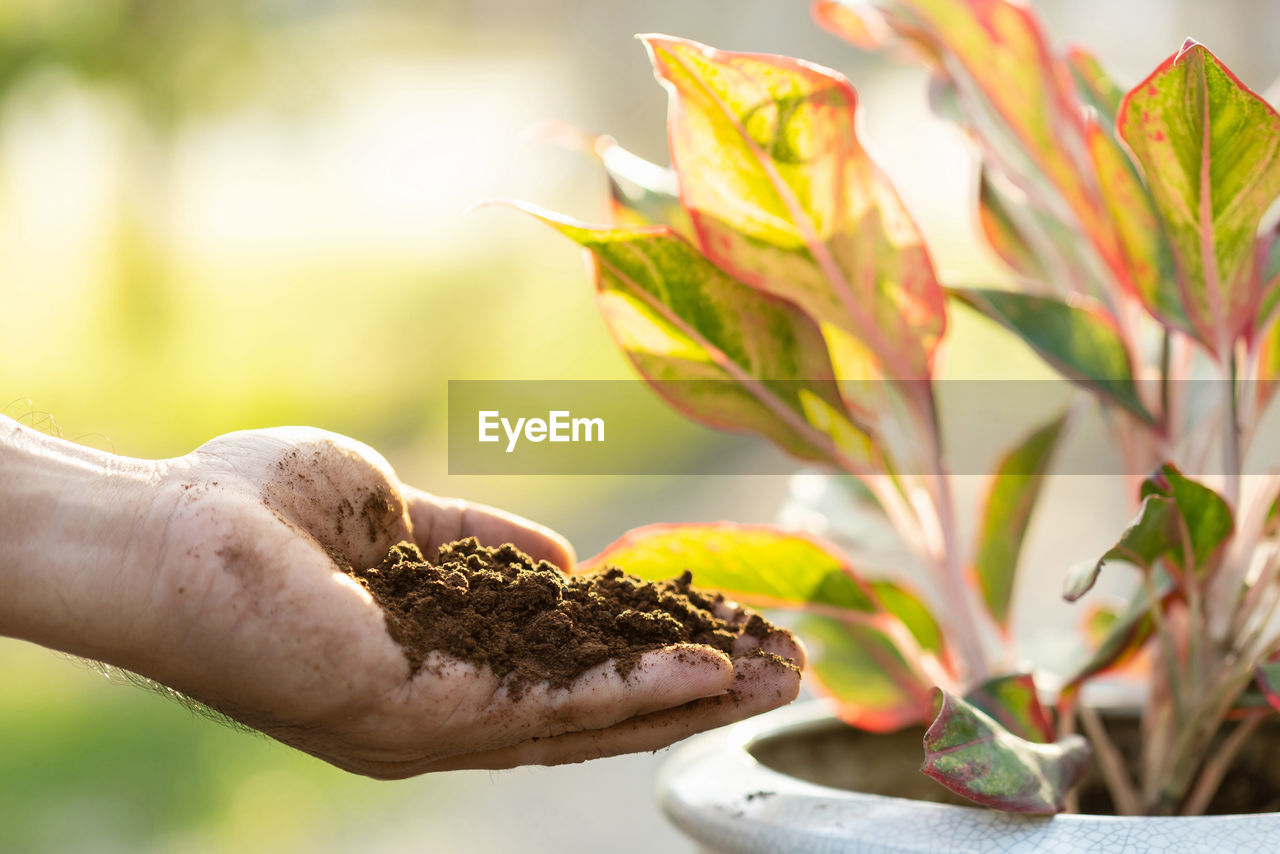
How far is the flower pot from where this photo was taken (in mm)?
598

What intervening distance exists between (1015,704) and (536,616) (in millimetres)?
340

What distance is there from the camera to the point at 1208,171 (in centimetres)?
67

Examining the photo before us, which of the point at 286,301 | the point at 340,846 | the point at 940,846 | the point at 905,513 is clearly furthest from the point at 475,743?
the point at 286,301

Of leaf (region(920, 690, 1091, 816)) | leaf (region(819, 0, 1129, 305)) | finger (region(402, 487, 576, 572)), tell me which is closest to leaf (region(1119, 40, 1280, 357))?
leaf (region(819, 0, 1129, 305))

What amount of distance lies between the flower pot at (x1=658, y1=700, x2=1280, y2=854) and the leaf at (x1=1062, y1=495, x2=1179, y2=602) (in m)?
0.14

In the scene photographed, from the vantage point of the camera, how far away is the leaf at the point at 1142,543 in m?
0.66

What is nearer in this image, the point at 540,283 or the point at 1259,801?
the point at 1259,801

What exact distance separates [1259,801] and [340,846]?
5.86ft

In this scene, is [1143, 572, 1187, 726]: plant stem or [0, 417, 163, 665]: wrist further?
[1143, 572, 1187, 726]: plant stem

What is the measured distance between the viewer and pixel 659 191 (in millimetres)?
880

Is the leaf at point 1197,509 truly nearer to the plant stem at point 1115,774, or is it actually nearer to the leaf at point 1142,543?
the leaf at point 1142,543

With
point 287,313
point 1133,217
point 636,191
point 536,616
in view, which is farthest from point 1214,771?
point 287,313

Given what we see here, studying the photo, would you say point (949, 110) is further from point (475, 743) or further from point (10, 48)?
point (10, 48)

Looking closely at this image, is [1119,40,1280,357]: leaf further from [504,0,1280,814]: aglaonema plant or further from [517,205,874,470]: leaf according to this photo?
[517,205,874,470]: leaf
